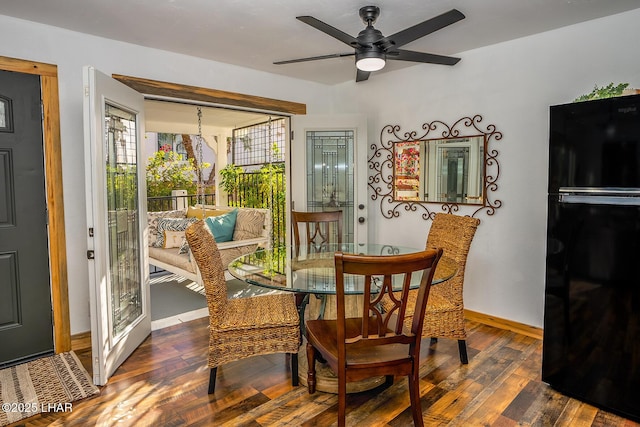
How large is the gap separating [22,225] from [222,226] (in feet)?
7.32

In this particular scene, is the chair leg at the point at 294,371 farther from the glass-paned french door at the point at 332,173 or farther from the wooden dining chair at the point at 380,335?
the glass-paned french door at the point at 332,173

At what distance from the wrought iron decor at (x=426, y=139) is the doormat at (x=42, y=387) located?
3094 millimetres

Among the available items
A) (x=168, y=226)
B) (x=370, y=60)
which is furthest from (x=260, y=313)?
(x=168, y=226)

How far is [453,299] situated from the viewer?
Result: 2725mm

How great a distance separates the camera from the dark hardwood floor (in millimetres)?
2123

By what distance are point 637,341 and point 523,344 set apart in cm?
111

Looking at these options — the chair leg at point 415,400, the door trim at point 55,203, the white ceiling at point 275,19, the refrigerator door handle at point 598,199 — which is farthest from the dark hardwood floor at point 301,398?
the white ceiling at point 275,19

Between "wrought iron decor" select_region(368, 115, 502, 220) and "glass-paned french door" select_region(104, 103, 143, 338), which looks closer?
"glass-paned french door" select_region(104, 103, 143, 338)

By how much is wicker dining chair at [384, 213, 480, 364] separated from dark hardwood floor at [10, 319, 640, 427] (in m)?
0.26

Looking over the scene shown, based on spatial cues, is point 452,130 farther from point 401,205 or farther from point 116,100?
point 116,100

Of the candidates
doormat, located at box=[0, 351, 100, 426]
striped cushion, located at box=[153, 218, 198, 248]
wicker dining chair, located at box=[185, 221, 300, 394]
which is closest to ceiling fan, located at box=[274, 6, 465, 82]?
wicker dining chair, located at box=[185, 221, 300, 394]

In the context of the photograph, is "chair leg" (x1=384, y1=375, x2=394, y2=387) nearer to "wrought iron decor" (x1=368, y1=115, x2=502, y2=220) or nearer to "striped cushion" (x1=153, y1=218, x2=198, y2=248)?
"wrought iron decor" (x1=368, y1=115, x2=502, y2=220)

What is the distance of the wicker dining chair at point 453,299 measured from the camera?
262cm

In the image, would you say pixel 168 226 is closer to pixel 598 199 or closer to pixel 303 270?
pixel 303 270
